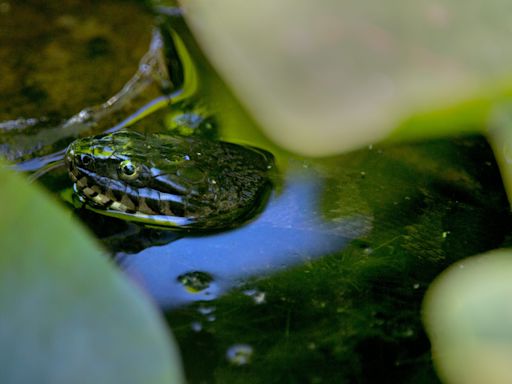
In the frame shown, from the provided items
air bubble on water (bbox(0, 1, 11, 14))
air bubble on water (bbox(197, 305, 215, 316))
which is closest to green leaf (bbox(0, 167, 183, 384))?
air bubble on water (bbox(197, 305, 215, 316))

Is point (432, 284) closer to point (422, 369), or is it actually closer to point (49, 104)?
point (422, 369)

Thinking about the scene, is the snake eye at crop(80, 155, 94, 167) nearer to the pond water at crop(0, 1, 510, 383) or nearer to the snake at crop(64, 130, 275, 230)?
the snake at crop(64, 130, 275, 230)

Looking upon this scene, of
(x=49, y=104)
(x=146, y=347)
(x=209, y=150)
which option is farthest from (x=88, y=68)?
(x=146, y=347)

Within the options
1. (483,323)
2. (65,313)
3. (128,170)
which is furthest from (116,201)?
(483,323)

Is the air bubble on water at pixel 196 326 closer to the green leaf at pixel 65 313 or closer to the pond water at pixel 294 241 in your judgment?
the pond water at pixel 294 241

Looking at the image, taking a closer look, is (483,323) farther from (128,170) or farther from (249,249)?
(128,170)
